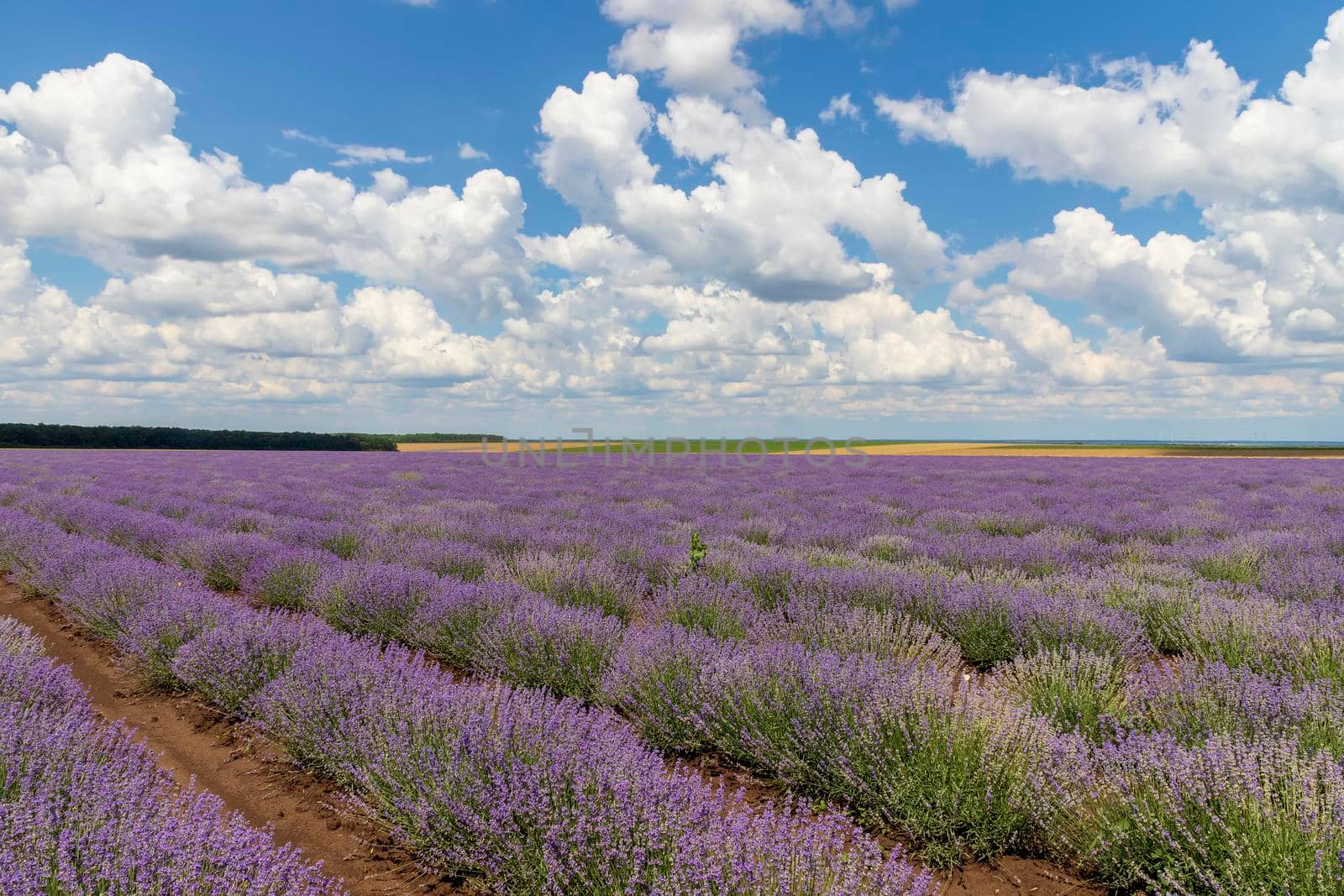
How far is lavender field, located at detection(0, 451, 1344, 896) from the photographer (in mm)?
2018

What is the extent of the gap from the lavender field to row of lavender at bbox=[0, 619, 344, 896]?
0.06ft

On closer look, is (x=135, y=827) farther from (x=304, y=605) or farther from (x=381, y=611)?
(x=304, y=605)

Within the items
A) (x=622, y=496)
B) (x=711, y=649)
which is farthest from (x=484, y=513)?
(x=711, y=649)

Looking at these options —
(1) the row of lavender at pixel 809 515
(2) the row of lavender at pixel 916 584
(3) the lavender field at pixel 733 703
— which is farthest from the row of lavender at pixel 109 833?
(1) the row of lavender at pixel 809 515

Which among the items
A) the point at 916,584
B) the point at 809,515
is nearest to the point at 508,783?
the point at 916,584

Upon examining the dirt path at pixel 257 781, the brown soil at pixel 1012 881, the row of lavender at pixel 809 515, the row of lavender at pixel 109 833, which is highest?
the row of lavender at pixel 109 833

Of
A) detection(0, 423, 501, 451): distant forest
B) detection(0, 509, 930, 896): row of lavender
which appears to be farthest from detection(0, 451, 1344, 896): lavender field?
detection(0, 423, 501, 451): distant forest

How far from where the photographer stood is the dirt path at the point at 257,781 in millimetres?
2564

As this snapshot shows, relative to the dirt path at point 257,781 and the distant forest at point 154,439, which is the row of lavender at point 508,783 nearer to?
the dirt path at point 257,781

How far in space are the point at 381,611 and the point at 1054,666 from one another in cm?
438

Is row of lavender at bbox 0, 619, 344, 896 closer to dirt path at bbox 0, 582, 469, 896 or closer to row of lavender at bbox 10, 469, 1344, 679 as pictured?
dirt path at bbox 0, 582, 469, 896

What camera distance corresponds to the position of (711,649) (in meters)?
3.53

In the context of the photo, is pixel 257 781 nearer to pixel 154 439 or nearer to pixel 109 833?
pixel 109 833

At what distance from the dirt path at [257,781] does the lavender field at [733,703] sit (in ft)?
0.44
